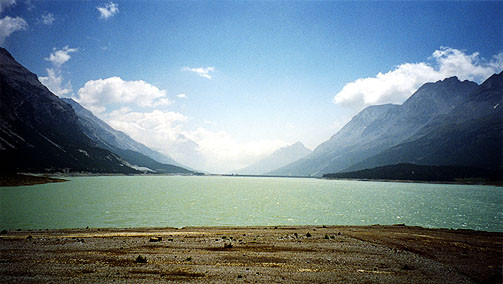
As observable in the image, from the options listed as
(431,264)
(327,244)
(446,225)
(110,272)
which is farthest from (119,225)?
(446,225)

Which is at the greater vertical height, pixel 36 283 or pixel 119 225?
pixel 36 283

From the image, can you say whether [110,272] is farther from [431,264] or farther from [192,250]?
[431,264]

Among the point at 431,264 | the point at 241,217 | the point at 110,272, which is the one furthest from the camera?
the point at 241,217

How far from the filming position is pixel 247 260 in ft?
88.0

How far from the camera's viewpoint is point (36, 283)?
1966 centimetres

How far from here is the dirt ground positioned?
21.9 m

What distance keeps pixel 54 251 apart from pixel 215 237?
19.3m

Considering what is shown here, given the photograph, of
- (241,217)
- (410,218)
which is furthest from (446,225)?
(241,217)

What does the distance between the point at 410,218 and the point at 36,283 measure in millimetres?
83271

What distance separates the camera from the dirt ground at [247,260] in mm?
21906

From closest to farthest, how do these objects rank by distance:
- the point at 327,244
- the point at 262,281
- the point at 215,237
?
the point at 262,281 → the point at 327,244 → the point at 215,237

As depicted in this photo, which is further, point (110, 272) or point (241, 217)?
point (241, 217)

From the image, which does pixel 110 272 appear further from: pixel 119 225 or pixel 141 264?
pixel 119 225

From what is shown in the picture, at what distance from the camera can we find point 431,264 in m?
27.0
